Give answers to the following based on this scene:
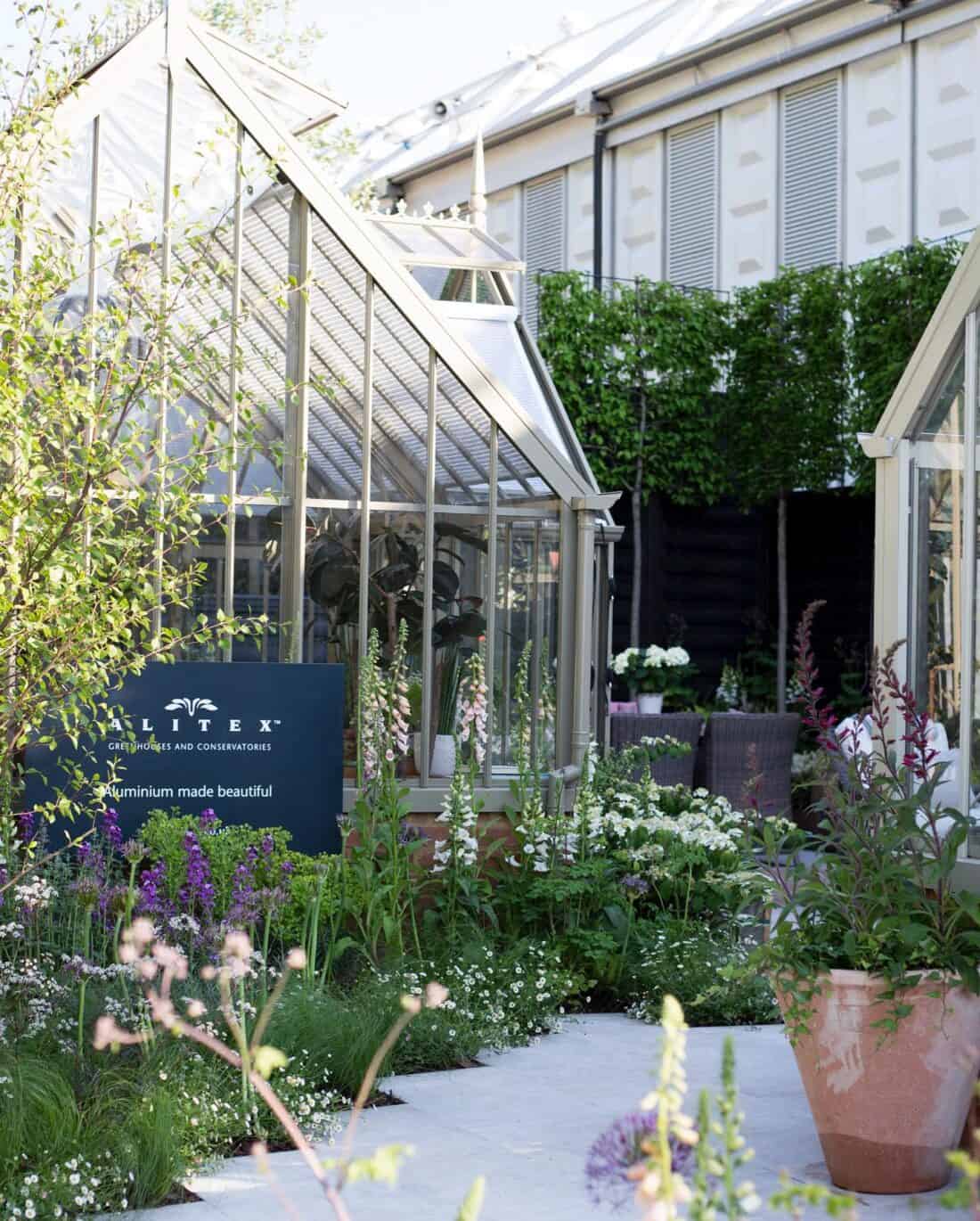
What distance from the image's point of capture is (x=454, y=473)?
7328mm

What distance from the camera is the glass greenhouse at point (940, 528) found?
5.39m

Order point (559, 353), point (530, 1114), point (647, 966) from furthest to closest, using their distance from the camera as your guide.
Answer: point (559, 353)
point (647, 966)
point (530, 1114)

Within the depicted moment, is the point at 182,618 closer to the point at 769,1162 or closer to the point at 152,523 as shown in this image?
the point at 152,523

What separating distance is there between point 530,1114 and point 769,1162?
806 mm

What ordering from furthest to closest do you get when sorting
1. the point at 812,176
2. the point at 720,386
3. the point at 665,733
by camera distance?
the point at 812,176 → the point at 720,386 → the point at 665,733

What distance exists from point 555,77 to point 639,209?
3223mm

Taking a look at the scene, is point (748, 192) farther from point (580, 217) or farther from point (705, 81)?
point (580, 217)

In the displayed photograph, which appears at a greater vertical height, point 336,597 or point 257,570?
point 257,570

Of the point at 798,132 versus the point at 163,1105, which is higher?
the point at 798,132

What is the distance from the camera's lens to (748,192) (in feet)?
51.9

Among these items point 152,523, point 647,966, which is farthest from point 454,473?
point 152,523

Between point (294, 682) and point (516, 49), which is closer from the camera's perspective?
point (294, 682)

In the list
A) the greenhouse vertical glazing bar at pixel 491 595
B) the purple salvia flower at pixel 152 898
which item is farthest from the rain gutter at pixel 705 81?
the purple salvia flower at pixel 152 898

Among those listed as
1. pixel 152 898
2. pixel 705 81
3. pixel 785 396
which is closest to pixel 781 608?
pixel 785 396
